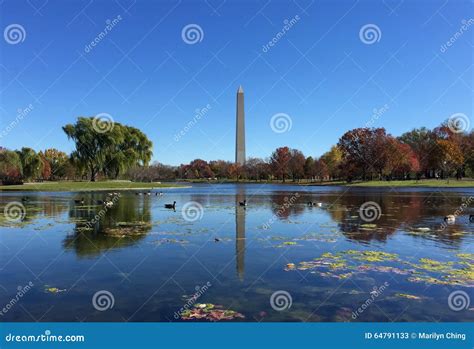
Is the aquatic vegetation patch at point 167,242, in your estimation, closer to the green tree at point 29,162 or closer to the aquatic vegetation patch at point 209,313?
the aquatic vegetation patch at point 209,313

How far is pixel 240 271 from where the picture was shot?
12031 millimetres

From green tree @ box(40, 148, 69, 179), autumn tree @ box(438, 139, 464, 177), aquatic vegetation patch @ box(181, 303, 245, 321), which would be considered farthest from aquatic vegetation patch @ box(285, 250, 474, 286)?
green tree @ box(40, 148, 69, 179)

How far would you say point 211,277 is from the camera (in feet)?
37.3

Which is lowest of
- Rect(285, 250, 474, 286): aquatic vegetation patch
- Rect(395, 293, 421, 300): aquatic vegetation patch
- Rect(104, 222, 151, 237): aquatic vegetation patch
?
Rect(395, 293, 421, 300): aquatic vegetation patch

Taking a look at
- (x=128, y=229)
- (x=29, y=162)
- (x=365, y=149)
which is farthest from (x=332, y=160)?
(x=128, y=229)

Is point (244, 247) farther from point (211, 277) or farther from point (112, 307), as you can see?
point (112, 307)

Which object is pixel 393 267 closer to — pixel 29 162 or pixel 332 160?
pixel 29 162

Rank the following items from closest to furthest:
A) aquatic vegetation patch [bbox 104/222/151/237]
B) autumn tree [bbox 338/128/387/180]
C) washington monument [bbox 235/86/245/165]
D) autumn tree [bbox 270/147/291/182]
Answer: aquatic vegetation patch [bbox 104/222/151/237], autumn tree [bbox 338/128/387/180], washington monument [bbox 235/86/245/165], autumn tree [bbox 270/147/291/182]

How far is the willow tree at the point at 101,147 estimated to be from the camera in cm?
7444

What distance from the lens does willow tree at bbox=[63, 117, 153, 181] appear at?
74.4m

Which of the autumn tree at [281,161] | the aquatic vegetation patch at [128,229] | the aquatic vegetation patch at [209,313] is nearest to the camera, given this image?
the aquatic vegetation patch at [209,313]

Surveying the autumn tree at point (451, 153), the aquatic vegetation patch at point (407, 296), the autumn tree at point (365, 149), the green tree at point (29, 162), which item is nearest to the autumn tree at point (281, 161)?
the autumn tree at point (365, 149)

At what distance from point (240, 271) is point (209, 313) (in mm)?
3550

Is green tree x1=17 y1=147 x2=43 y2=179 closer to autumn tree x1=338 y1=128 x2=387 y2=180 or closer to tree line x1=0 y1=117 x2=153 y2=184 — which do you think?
tree line x1=0 y1=117 x2=153 y2=184
